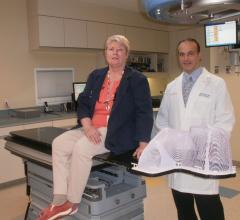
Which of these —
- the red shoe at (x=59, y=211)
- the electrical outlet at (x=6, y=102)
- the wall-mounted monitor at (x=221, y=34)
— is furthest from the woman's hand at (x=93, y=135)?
the electrical outlet at (x=6, y=102)

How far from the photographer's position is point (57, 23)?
13.3 ft

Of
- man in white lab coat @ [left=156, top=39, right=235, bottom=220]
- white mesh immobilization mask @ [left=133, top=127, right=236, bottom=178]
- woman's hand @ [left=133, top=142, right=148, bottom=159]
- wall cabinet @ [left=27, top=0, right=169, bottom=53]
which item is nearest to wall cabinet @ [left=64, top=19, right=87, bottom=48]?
wall cabinet @ [left=27, top=0, right=169, bottom=53]

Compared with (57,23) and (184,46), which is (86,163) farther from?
(57,23)

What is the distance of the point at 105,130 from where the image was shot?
1762 mm

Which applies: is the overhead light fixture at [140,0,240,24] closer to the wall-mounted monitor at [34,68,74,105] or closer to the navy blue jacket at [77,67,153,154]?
the navy blue jacket at [77,67,153,154]

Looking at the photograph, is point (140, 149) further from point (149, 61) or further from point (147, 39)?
point (149, 61)

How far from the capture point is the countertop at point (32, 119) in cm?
361

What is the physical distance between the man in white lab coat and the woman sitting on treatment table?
232 mm

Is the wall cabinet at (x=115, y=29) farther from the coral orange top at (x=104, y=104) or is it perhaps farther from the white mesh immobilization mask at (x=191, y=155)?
the white mesh immobilization mask at (x=191, y=155)

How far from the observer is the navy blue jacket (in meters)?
1.70

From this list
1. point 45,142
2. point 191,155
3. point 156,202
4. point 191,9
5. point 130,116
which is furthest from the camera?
point 156,202

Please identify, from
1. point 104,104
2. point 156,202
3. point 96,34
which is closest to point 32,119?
point 96,34

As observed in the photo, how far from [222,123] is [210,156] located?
507mm

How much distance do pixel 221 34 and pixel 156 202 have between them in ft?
7.01
